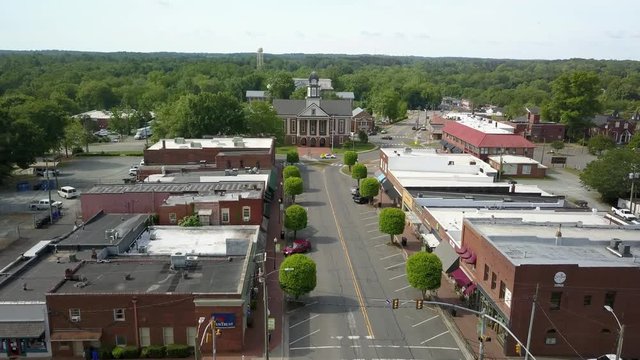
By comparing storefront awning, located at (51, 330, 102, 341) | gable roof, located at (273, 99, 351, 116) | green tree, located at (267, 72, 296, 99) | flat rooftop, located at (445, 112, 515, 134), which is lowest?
storefront awning, located at (51, 330, 102, 341)

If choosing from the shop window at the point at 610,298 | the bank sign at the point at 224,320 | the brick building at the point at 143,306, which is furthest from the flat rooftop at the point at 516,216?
the bank sign at the point at 224,320

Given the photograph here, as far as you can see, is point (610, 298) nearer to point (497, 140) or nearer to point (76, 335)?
point (76, 335)

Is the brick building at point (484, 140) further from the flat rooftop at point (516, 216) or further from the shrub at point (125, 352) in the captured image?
the shrub at point (125, 352)

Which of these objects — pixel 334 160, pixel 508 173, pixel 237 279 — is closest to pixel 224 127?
pixel 334 160

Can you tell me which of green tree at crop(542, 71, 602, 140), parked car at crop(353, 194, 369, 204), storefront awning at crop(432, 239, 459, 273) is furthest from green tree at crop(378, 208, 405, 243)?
green tree at crop(542, 71, 602, 140)

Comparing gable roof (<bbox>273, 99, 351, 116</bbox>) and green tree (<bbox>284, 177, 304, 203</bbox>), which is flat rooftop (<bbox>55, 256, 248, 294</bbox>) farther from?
gable roof (<bbox>273, 99, 351, 116</bbox>)

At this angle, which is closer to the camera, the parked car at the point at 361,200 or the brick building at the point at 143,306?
the brick building at the point at 143,306

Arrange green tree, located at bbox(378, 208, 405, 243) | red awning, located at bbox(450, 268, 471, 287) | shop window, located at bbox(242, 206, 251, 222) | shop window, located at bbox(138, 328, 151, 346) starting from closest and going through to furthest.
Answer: shop window, located at bbox(138, 328, 151, 346)
red awning, located at bbox(450, 268, 471, 287)
shop window, located at bbox(242, 206, 251, 222)
green tree, located at bbox(378, 208, 405, 243)
